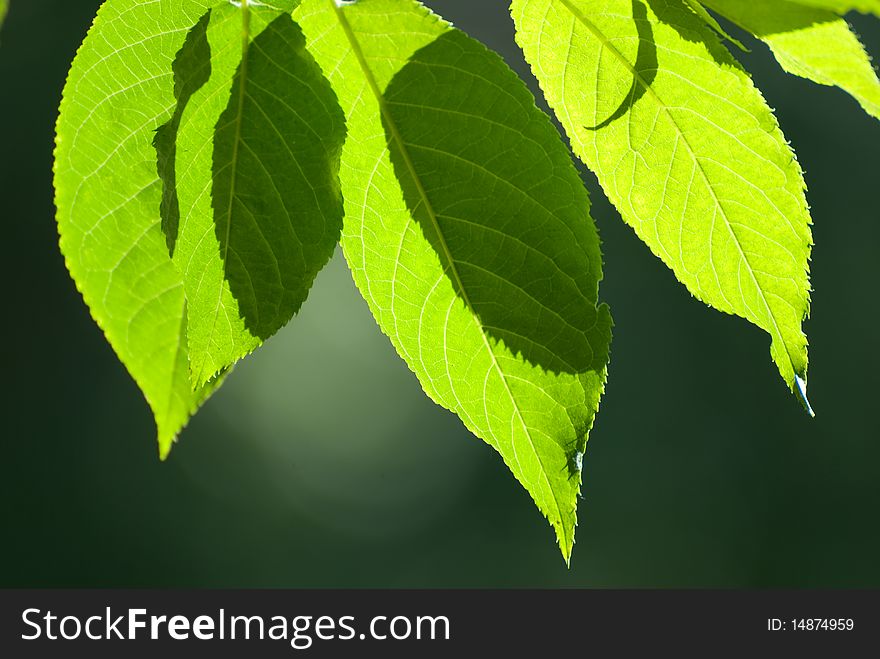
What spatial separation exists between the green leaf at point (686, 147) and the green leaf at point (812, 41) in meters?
0.03

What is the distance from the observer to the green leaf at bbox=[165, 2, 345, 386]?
2.27 ft

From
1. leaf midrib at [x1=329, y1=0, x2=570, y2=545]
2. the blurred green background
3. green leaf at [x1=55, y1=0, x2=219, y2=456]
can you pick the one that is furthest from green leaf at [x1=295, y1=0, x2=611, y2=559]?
the blurred green background

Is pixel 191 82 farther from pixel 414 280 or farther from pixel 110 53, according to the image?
pixel 414 280

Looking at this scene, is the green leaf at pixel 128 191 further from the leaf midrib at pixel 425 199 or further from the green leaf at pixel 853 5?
the green leaf at pixel 853 5

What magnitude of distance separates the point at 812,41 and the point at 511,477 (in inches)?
519

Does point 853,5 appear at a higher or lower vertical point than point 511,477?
higher

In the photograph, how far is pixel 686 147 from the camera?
0.72 m

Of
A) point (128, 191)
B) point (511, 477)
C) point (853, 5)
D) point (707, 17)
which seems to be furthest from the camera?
point (511, 477)

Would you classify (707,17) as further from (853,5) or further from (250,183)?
(250,183)

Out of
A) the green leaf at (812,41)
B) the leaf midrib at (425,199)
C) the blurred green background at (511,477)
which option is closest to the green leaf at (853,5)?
the green leaf at (812,41)

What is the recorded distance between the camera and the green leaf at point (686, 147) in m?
0.70

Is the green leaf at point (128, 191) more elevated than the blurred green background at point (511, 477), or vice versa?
the green leaf at point (128, 191)

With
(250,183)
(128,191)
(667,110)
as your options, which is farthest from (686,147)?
(128,191)

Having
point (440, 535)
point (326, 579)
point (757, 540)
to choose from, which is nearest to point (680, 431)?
point (757, 540)
